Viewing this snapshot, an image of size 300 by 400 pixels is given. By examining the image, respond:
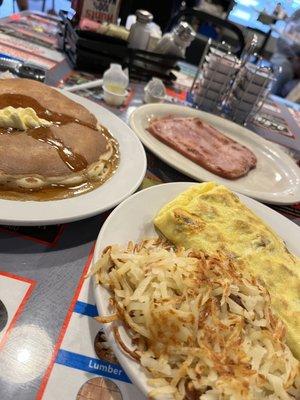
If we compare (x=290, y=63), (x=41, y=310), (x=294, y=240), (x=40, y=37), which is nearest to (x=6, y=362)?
(x=41, y=310)

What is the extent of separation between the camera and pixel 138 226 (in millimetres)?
1133

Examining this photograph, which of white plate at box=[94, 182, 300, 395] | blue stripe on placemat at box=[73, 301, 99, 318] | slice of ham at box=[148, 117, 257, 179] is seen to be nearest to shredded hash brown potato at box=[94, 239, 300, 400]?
white plate at box=[94, 182, 300, 395]

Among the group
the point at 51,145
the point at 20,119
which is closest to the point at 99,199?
the point at 51,145

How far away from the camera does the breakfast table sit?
2.52ft

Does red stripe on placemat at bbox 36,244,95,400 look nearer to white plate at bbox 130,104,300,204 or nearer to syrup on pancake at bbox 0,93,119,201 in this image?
syrup on pancake at bbox 0,93,119,201

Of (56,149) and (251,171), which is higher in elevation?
(56,149)

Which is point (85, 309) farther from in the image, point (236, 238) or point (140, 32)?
point (140, 32)

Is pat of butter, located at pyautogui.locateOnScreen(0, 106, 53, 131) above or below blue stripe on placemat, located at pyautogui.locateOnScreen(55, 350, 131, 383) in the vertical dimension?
above

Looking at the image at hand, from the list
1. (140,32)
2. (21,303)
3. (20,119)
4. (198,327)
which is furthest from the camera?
(140,32)

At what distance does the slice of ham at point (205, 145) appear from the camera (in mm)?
1711

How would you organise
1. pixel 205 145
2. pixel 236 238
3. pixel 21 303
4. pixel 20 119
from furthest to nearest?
1. pixel 205 145
2. pixel 20 119
3. pixel 236 238
4. pixel 21 303

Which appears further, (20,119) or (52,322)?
(20,119)

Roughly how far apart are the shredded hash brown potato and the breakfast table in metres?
0.12

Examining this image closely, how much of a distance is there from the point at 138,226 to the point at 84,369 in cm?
45
